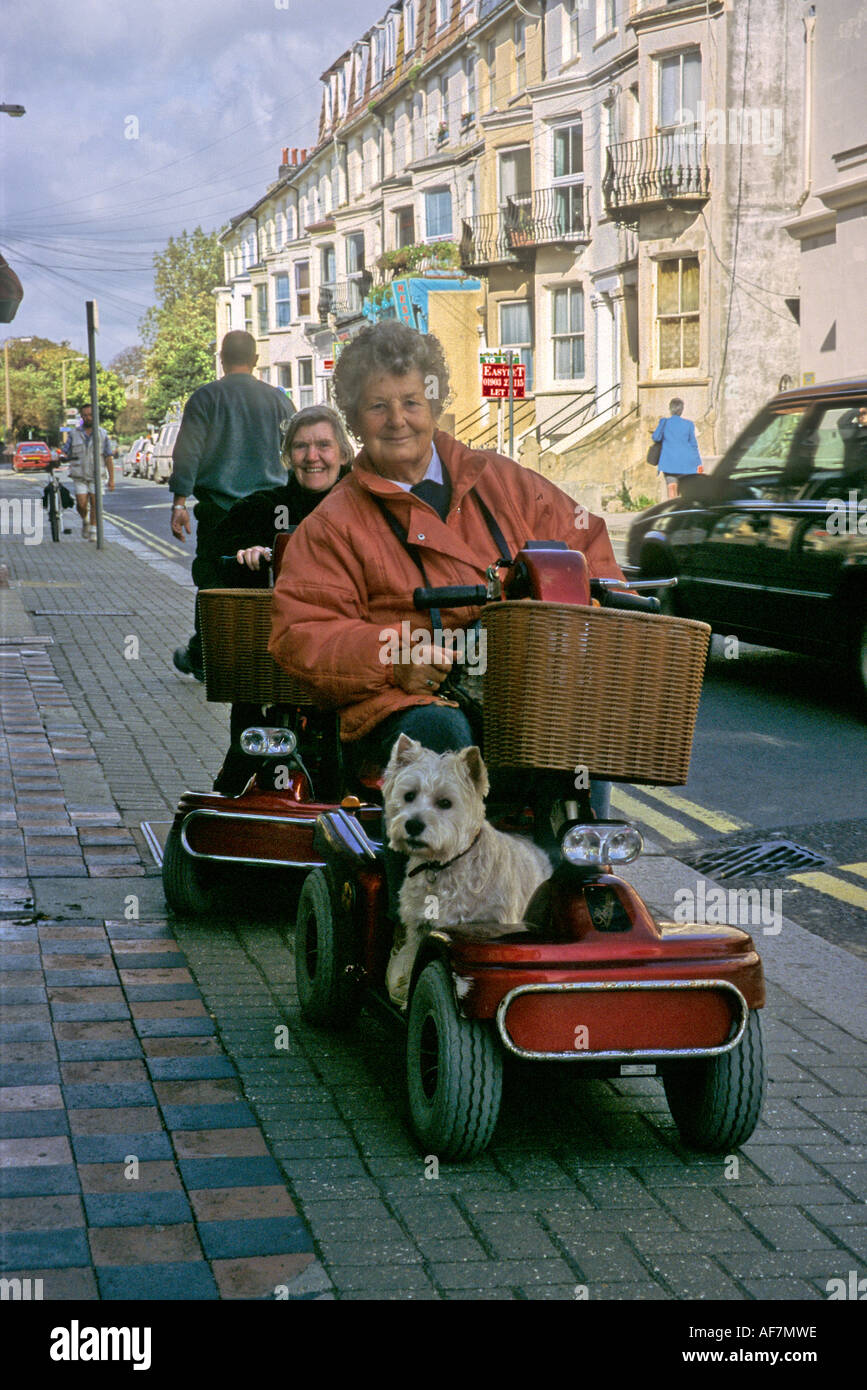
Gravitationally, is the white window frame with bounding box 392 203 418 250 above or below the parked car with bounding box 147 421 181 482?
above

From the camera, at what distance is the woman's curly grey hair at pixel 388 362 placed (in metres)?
4.21

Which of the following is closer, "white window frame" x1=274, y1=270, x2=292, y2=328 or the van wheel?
the van wheel

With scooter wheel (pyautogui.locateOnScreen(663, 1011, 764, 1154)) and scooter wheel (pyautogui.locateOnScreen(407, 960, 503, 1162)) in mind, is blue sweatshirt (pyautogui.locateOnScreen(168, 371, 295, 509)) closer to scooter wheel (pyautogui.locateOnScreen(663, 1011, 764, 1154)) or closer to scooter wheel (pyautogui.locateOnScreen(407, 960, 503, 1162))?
scooter wheel (pyautogui.locateOnScreen(407, 960, 503, 1162))

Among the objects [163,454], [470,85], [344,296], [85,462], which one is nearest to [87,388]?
[344,296]

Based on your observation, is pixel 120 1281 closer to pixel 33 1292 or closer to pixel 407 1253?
pixel 33 1292

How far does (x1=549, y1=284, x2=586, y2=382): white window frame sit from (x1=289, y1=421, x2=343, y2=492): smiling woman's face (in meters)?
36.2

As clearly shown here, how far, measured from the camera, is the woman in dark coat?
600cm

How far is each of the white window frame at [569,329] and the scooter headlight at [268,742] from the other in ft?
122

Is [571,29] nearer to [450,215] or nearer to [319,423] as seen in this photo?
[450,215]

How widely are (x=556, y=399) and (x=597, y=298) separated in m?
3.08

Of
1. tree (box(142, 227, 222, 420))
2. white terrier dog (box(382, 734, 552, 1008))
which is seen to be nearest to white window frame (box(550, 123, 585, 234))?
white terrier dog (box(382, 734, 552, 1008))

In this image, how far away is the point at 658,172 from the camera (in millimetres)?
34094

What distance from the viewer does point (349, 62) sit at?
70750 mm
